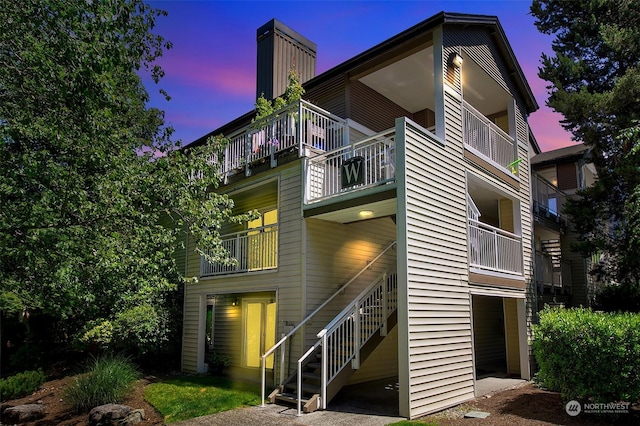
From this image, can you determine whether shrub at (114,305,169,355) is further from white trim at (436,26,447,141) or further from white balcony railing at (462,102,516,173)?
white balcony railing at (462,102,516,173)

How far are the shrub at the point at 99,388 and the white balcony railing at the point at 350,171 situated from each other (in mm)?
5776

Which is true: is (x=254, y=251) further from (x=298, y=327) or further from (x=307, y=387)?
(x=307, y=387)

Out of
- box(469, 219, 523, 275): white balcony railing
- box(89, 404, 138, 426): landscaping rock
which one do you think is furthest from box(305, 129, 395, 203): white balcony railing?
box(89, 404, 138, 426): landscaping rock

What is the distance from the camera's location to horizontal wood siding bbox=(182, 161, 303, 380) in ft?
35.5

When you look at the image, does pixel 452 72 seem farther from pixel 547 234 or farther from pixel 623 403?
pixel 547 234

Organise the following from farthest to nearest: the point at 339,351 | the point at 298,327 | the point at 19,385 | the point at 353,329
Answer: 1. the point at 19,385
2. the point at 353,329
3. the point at 298,327
4. the point at 339,351

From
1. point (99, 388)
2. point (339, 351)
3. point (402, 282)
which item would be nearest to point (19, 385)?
point (99, 388)

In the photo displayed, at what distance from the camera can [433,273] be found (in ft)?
30.7

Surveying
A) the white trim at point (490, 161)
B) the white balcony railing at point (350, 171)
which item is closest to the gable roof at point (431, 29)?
the white balcony railing at point (350, 171)

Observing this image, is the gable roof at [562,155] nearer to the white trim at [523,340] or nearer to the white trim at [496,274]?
the white trim at [496,274]

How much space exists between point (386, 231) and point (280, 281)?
12.5 feet

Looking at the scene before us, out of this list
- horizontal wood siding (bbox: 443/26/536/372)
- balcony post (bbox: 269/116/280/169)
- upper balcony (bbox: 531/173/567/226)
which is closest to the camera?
horizontal wood siding (bbox: 443/26/536/372)

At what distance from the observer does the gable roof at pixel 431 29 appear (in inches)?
427

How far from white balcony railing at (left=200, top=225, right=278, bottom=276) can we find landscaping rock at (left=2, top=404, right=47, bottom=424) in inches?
189
